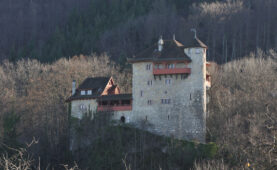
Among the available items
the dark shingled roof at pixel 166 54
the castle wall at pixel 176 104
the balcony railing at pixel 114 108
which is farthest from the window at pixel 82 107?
the dark shingled roof at pixel 166 54

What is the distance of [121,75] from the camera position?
7494cm

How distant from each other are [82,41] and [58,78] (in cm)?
3083

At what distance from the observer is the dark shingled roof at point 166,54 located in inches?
2115

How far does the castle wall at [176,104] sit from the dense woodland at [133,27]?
87.3ft

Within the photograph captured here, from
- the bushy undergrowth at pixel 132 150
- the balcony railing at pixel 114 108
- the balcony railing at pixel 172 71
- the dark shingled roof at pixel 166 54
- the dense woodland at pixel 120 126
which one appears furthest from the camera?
the balcony railing at pixel 114 108

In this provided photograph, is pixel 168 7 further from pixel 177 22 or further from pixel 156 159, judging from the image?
pixel 156 159

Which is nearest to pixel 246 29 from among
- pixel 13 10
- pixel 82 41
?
pixel 82 41

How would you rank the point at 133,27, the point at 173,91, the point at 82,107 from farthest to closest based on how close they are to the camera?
the point at 133,27, the point at 82,107, the point at 173,91

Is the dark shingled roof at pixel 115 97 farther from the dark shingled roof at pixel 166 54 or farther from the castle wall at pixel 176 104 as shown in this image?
the dark shingled roof at pixel 166 54

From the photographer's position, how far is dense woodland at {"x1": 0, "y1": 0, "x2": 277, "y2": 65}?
88.2 meters

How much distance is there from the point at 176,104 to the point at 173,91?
51.7 inches

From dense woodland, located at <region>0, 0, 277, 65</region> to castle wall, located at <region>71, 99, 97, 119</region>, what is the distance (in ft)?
77.7

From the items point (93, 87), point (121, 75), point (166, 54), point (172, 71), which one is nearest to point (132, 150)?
point (172, 71)

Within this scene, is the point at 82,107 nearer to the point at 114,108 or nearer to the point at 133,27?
the point at 114,108
